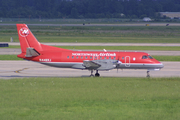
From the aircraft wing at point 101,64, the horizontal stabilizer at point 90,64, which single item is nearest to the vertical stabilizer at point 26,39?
the horizontal stabilizer at point 90,64

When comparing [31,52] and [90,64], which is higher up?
[31,52]

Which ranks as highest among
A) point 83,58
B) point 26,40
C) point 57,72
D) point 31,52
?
point 26,40

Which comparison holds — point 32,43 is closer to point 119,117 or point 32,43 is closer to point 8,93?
point 8,93

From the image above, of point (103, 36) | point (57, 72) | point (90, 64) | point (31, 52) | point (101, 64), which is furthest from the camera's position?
point (103, 36)

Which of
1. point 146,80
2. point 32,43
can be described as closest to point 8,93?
point 32,43

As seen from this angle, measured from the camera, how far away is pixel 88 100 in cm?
1700

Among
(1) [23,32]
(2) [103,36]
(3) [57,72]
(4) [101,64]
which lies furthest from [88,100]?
(2) [103,36]

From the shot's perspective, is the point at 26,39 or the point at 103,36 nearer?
the point at 26,39

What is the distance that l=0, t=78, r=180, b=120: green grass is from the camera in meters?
14.0

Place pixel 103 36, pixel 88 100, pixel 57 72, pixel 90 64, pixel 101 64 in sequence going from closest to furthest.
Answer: pixel 88 100 < pixel 90 64 < pixel 101 64 < pixel 57 72 < pixel 103 36

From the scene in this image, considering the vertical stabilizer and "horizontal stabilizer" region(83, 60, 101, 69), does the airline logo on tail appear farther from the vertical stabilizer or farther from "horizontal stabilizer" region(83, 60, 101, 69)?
"horizontal stabilizer" region(83, 60, 101, 69)

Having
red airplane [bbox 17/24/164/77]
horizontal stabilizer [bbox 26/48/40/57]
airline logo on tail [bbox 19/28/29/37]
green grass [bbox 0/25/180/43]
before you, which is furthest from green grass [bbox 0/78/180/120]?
green grass [bbox 0/25/180/43]

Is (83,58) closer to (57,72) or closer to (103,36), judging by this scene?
(57,72)

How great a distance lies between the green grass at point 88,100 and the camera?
14.0 m
